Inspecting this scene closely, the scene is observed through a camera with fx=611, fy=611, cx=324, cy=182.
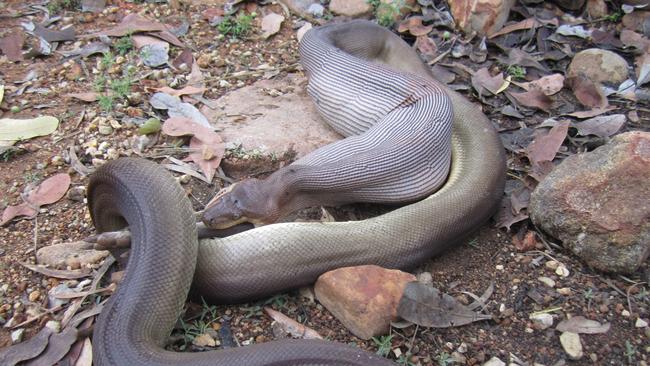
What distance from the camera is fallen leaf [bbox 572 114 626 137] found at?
4141 millimetres

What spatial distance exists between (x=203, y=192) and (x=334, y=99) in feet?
3.88

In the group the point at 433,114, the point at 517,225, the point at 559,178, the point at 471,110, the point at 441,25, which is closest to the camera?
the point at 559,178

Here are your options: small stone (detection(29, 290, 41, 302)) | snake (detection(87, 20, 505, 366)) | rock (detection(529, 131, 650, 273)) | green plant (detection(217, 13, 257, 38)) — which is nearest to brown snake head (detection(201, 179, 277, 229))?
snake (detection(87, 20, 505, 366))

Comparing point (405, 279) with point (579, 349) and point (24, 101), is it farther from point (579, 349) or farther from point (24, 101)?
point (24, 101)

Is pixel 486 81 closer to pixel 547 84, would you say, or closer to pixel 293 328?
pixel 547 84

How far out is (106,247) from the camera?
2.99 metres

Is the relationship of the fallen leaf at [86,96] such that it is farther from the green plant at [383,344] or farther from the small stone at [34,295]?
the green plant at [383,344]

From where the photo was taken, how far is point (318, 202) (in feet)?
12.0

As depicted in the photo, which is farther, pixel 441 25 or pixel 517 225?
pixel 441 25

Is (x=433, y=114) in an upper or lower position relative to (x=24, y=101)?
upper

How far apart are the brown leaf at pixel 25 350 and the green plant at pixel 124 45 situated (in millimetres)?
2729

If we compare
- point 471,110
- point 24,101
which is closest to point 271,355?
point 471,110

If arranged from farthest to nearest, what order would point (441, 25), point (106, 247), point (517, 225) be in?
point (441, 25)
point (517, 225)
point (106, 247)

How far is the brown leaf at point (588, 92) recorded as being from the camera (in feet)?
14.6
